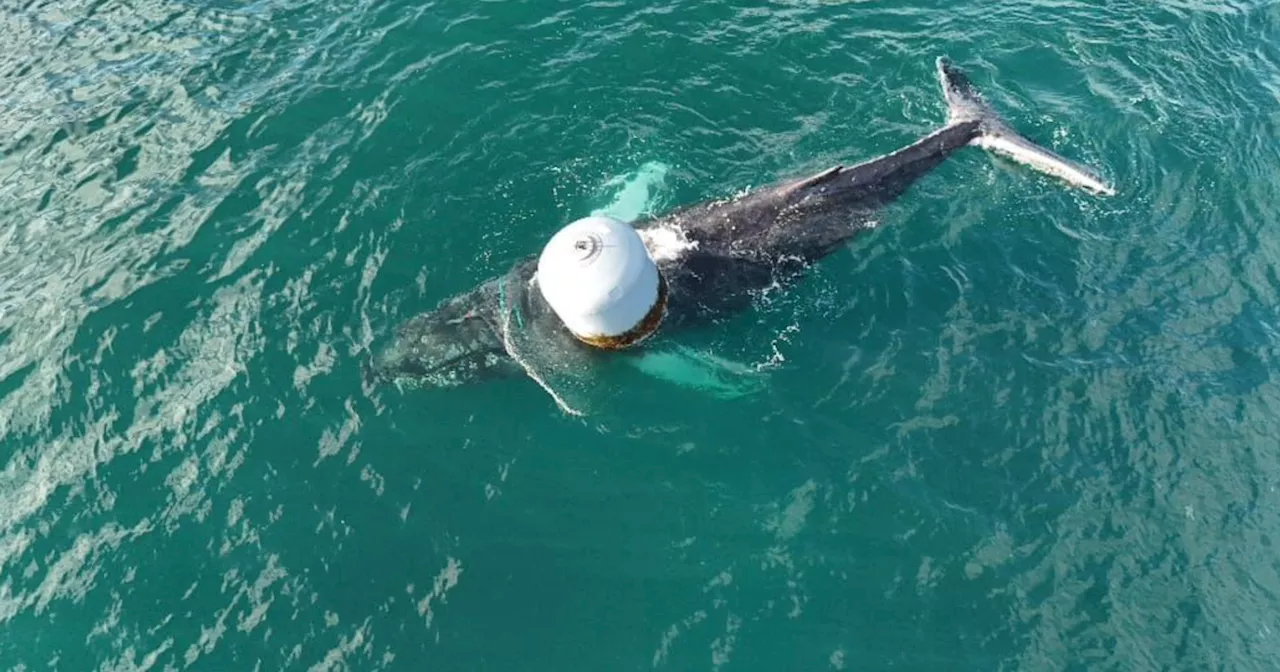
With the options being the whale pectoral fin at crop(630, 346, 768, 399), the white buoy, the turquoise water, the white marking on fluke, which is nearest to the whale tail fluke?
the white marking on fluke

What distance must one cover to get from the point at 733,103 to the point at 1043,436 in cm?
1208

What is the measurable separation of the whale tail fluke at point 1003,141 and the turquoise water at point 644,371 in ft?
1.38

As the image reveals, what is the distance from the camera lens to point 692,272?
18938mm

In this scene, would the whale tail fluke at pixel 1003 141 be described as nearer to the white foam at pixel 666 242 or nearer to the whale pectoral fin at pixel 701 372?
the white foam at pixel 666 242

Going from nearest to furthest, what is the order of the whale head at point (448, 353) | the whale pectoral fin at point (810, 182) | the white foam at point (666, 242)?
the whale head at point (448, 353), the white foam at point (666, 242), the whale pectoral fin at point (810, 182)

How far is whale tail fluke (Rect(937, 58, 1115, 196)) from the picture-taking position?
2231 cm

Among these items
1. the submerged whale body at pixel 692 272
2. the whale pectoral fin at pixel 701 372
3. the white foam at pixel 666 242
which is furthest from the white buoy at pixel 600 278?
the white foam at pixel 666 242

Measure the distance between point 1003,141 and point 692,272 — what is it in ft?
32.6

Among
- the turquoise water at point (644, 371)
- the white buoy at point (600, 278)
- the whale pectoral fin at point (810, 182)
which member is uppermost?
the white buoy at point (600, 278)

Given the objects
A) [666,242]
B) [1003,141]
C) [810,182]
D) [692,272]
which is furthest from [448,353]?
[1003,141]

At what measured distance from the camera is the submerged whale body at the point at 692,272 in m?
18.4

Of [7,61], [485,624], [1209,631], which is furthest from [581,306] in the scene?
[7,61]

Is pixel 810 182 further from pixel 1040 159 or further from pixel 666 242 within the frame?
pixel 1040 159

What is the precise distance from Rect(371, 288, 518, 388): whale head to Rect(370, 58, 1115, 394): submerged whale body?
21 millimetres
